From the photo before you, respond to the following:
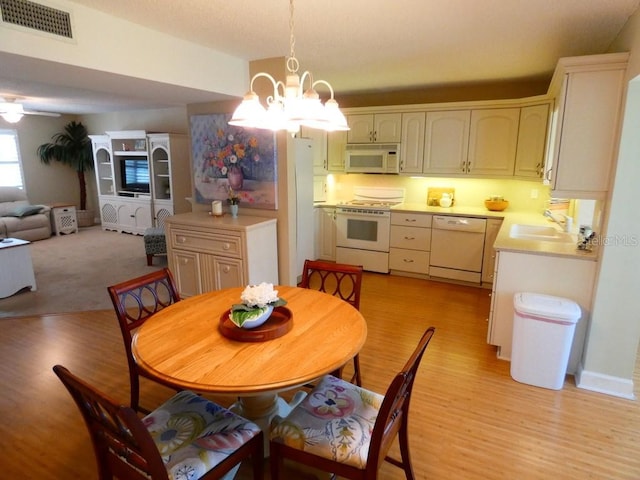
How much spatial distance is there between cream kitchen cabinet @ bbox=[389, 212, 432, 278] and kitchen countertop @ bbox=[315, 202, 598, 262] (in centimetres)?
11

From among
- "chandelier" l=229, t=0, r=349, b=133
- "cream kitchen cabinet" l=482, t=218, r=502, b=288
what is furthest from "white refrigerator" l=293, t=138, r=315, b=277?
"chandelier" l=229, t=0, r=349, b=133

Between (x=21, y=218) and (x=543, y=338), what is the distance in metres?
7.78

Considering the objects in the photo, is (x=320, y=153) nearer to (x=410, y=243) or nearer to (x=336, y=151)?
(x=336, y=151)

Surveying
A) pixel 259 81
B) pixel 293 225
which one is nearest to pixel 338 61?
pixel 259 81

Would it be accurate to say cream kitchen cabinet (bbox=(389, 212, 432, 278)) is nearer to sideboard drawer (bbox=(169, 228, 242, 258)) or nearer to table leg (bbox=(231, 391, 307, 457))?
sideboard drawer (bbox=(169, 228, 242, 258))

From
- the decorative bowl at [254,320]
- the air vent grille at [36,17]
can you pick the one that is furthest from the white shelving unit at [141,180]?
the decorative bowl at [254,320]

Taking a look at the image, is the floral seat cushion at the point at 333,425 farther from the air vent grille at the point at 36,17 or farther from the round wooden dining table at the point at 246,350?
the air vent grille at the point at 36,17

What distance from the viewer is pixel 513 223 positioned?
12.2 feet

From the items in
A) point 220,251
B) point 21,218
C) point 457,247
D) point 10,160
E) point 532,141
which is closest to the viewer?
point 220,251

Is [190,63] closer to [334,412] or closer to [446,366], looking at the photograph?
[334,412]

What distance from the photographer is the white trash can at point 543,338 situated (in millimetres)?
2441

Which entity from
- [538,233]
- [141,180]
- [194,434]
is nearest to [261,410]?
[194,434]

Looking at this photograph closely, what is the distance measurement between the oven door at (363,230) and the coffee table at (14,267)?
3.70 m

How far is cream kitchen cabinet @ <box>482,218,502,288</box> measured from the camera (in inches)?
166
